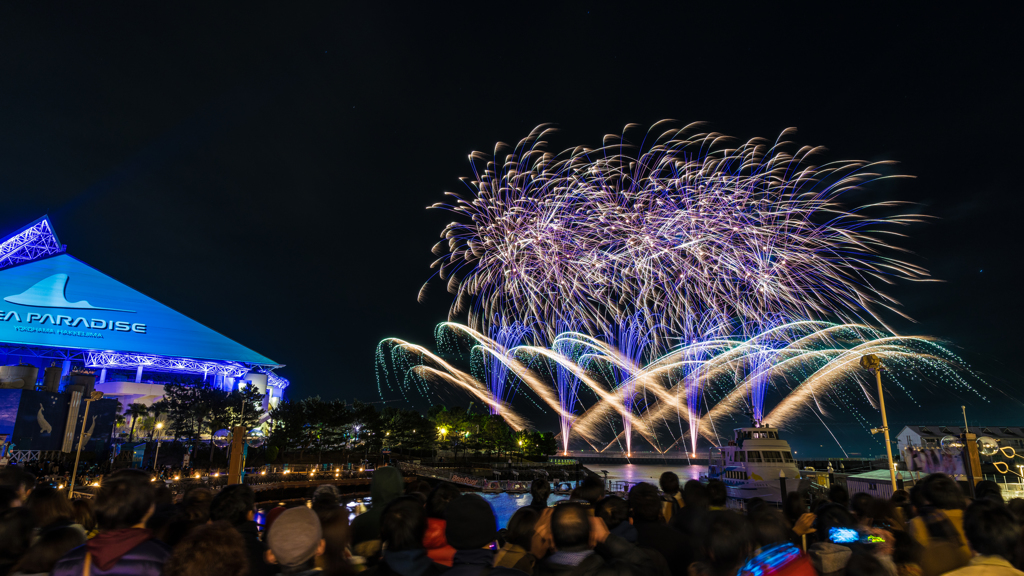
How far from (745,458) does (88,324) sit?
258 ft

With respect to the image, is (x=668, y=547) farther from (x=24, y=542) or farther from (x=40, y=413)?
(x=40, y=413)

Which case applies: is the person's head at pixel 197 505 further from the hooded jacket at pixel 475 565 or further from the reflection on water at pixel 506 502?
the reflection on water at pixel 506 502

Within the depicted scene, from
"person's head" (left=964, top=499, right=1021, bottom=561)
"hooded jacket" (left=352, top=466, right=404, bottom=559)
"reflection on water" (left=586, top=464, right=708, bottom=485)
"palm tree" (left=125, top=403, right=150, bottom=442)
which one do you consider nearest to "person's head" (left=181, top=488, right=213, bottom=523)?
"hooded jacket" (left=352, top=466, right=404, bottom=559)

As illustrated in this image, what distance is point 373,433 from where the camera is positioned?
6744 cm

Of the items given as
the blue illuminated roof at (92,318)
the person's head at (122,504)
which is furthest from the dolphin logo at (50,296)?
the person's head at (122,504)

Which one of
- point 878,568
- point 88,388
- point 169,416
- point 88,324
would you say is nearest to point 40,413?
point 88,388

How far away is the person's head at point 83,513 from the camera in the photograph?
579cm

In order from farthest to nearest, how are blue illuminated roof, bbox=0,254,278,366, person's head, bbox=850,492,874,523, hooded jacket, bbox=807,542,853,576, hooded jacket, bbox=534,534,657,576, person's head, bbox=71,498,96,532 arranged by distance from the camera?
blue illuminated roof, bbox=0,254,278,366
person's head, bbox=850,492,874,523
person's head, bbox=71,498,96,532
hooded jacket, bbox=807,542,853,576
hooded jacket, bbox=534,534,657,576

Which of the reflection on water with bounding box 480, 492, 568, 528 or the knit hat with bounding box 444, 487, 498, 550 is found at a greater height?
the knit hat with bounding box 444, 487, 498, 550

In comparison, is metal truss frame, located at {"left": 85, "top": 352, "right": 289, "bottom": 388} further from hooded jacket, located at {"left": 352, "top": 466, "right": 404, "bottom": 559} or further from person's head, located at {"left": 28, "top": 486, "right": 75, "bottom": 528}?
hooded jacket, located at {"left": 352, "top": 466, "right": 404, "bottom": 559}

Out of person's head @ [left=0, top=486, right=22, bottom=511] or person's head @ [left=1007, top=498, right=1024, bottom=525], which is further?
person's head @ [left=1007, top=498, right=1024, bottom=525]

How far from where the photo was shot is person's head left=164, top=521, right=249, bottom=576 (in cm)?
295

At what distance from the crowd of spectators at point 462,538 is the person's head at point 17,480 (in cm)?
3

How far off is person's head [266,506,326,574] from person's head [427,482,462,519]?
1980mm
